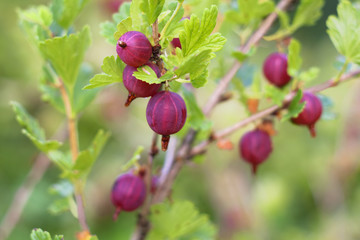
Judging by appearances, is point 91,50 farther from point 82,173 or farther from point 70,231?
point 82,173

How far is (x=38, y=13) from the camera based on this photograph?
0.64m

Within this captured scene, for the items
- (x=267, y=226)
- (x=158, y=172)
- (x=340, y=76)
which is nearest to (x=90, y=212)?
(x=267, y=226)

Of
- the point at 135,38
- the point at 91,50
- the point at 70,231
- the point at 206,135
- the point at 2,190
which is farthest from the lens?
the point at 91,50

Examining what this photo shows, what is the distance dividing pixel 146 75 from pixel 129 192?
0.90 ft

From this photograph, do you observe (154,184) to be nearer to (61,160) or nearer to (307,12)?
(61,160)

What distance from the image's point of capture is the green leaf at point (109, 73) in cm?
44

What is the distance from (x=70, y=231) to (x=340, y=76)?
113 centimetres

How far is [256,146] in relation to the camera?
722mm

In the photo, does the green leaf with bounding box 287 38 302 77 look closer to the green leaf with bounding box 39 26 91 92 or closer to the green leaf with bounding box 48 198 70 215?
the green leaf with bounding box 39 26 91 92

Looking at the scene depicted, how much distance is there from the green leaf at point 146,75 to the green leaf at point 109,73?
0.13 ft

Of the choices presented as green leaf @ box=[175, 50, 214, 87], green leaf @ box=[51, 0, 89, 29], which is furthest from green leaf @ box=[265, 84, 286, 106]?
green leaf @ box=[51, 0, 89, 29]

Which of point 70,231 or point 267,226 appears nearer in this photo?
point 70,231

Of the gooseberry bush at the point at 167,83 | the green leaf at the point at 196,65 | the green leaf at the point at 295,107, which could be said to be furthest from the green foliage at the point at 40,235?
the green leaf at the point at 295,107

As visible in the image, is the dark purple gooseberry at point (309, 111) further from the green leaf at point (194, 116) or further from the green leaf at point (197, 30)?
the green leaf at point (197, 30)
